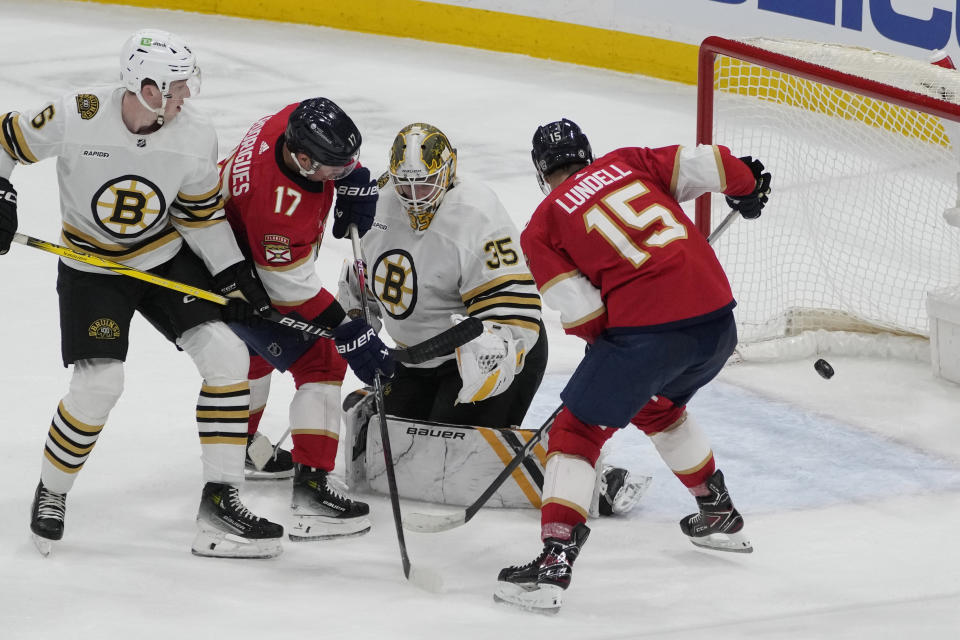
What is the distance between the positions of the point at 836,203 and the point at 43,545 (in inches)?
114

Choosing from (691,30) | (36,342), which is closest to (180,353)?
(36,342)

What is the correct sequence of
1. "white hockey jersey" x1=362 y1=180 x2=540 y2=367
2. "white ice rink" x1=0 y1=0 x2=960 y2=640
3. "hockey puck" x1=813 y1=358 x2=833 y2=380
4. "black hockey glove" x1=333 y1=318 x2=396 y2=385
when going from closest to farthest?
Result: 1. "white ice rink" x1=0 y1=0 x2=960 y2=640
2. "black hockey glove" x1=333 y1=318 x2=396 y2=385
3. "white hockey jersey" x1=362 y1=180 x2=540 y2=367
4. "hockey puck" x1=813 y1=358 x2=833 y2=380

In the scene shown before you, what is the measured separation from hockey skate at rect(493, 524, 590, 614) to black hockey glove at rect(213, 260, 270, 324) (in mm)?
861

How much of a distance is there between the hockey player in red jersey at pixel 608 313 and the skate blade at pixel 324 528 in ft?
1.64

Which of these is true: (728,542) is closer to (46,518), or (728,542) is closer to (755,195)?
(755,195)

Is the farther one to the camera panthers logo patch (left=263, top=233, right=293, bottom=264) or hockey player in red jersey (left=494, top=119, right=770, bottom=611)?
panthers logo patch (left=263, top=233, right=293, bottom=264)

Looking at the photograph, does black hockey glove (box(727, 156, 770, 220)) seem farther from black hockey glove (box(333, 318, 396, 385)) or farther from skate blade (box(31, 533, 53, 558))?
skate blade (box(31, 533, 53, 558))

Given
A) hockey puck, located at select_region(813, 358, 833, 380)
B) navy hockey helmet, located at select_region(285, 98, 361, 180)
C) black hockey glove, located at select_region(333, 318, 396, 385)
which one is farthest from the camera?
hockey puck, located at select_region(813, 358, 833, 380)

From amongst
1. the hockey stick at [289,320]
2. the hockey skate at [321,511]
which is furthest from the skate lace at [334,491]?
the hockey stick at [289,320]

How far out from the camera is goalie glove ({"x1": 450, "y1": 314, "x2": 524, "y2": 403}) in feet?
10.6

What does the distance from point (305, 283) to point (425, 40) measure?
5.30 metres

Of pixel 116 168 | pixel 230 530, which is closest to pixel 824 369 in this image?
pixel 230 530

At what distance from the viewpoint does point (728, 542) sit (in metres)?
3.20

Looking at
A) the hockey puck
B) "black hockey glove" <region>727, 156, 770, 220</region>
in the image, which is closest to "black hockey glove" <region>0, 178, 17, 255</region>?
"black hockey glove" <region>727, 156, 770, 220</region>
